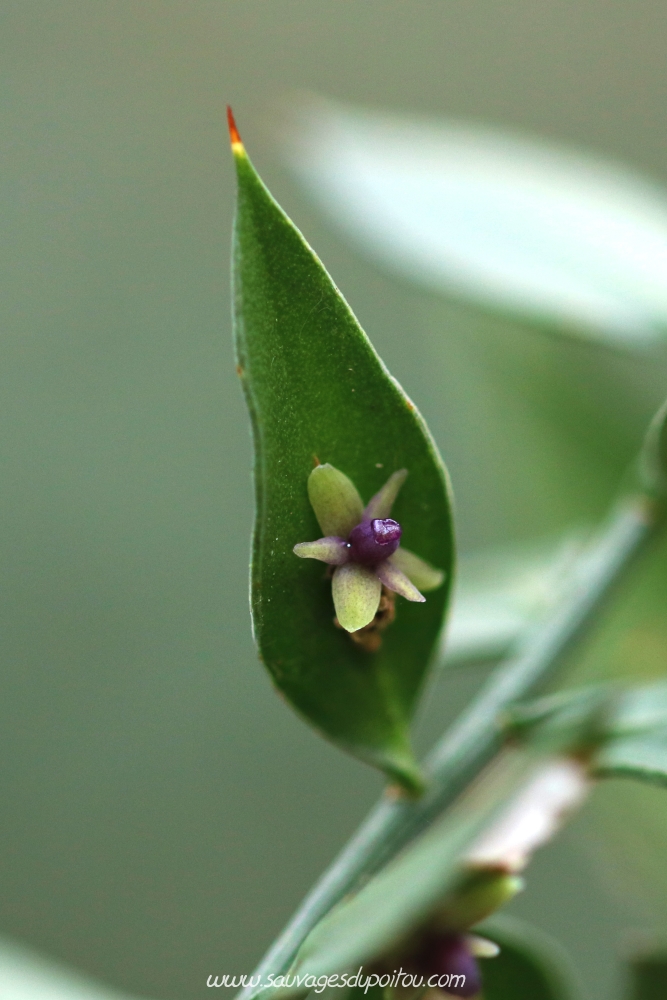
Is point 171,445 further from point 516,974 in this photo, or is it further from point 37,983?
point 516,974

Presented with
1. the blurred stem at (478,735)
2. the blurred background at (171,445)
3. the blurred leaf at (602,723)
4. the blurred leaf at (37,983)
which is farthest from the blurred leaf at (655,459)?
the blurred background at (171,445)

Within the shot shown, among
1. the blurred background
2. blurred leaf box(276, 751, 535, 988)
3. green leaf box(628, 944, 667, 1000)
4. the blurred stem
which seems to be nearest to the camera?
blurred leaf box(276, 751, 535, 988)

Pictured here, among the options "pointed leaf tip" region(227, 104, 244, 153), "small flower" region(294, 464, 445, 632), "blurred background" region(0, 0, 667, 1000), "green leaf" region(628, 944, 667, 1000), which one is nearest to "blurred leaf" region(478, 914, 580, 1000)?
"green leaf" region(628, 944, 667, 1000)

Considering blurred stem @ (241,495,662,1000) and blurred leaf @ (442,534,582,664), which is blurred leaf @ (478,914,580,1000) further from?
blurred leaf @ (442,534,582,664)

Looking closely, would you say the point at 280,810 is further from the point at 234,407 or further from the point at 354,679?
the point at 354,679

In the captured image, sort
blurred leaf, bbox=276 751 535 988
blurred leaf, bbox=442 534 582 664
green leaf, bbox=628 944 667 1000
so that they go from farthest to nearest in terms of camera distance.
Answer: blurred leaf, bbox=442 534 582 664
green leaf, bbox=628 944 667 1000
blurred leaf, bbox=276 751 535 988

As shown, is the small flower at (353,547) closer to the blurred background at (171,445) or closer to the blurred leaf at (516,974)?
the blurred leaf at (516,974)
